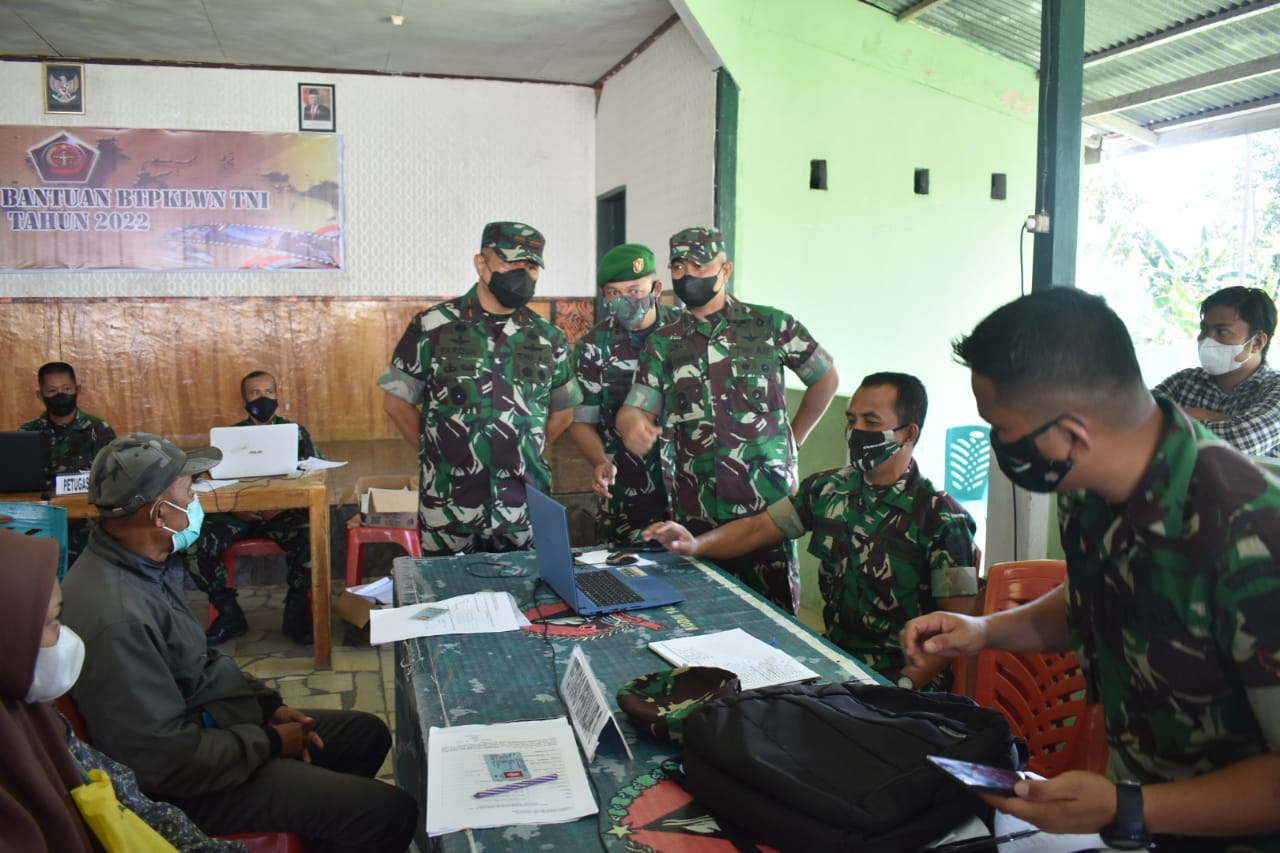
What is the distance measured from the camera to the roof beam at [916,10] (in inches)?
195

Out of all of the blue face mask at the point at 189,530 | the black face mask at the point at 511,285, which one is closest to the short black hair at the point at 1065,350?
the blue face mask at the point at 189,530

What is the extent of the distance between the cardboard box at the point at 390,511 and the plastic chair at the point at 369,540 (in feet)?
0.10

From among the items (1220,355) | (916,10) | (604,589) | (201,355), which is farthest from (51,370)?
(1220,355)

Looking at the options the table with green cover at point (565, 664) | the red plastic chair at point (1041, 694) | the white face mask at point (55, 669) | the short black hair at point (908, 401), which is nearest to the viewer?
the table with green cover at point (565, 664)

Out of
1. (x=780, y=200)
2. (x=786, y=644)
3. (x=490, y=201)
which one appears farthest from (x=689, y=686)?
(x=490, y=201)

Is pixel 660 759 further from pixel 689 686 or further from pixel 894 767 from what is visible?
pixel 894 767

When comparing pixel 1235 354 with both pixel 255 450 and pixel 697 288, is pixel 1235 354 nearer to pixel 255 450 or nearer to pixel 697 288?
pixel 697 288

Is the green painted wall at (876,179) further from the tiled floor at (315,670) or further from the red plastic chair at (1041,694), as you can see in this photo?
the red plastic chair at (1041,694)

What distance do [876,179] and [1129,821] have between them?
4.75m

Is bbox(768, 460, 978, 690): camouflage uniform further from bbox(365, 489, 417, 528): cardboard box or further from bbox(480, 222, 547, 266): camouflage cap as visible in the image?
bbox(365, 489, 417, 528): cardboard box

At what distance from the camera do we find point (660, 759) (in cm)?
142

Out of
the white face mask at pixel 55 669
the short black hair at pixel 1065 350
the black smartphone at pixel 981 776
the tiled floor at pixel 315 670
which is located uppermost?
the short black hair at pixel 1065 350

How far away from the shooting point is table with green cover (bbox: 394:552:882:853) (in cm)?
123

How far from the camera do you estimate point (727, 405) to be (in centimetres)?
282
